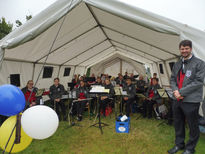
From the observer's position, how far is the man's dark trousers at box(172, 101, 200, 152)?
2244 mm

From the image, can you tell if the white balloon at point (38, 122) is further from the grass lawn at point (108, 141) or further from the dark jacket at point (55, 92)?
the dark jacket at point (55, 92)

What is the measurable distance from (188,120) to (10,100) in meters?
2.94

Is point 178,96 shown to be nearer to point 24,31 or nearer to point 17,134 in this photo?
point 17,134

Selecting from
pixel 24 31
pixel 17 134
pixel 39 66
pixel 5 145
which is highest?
pixel 24 31

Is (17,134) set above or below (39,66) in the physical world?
below

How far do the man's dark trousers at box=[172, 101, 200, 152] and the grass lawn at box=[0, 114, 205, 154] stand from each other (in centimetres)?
50

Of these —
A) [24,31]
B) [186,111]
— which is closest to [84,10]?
[24,31]

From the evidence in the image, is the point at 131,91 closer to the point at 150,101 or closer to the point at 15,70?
the point at 150,101

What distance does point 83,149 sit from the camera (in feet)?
9.70

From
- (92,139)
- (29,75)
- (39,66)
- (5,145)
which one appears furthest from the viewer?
(39,66)

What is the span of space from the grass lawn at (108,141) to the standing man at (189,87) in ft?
2.75

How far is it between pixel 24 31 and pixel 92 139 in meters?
2.98

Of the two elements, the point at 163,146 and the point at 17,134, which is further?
the point at 163,146

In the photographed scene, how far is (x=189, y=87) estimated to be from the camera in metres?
2.12
